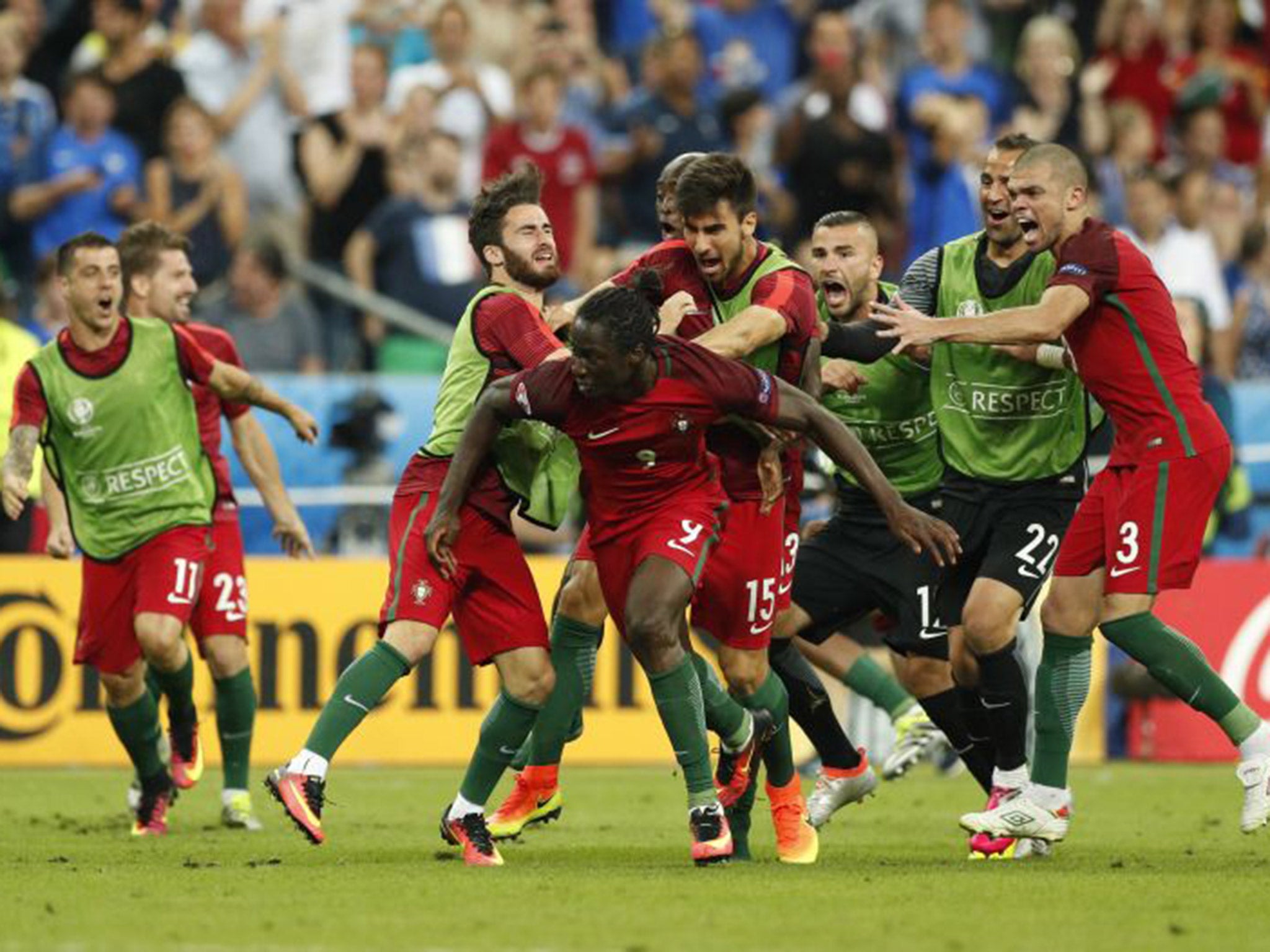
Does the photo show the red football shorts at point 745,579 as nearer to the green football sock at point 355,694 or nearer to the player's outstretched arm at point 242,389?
the green football sock at point 355,694

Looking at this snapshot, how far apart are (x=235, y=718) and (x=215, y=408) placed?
148 cm

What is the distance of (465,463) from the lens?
376 inches

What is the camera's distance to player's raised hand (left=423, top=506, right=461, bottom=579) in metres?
9.63

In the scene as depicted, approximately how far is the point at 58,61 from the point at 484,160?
3345 millimetres

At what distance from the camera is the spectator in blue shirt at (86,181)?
1786 centimetres

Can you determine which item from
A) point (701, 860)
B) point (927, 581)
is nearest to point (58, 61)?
point (927, 581)

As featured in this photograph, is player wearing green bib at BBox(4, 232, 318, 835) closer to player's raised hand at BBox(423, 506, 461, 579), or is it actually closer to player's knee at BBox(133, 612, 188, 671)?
player's knee at BBox(133, 612, 188, 671)

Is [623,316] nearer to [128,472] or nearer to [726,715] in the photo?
[726,715]

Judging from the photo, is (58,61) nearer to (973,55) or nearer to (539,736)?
(973,55)

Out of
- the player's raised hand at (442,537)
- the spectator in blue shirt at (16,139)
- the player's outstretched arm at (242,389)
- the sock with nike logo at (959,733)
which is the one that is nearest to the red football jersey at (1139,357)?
the sock with nike logo at (959,733)

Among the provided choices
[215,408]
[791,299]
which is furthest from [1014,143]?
[215,408]

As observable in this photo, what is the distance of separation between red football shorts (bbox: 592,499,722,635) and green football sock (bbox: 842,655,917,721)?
3.13 metres

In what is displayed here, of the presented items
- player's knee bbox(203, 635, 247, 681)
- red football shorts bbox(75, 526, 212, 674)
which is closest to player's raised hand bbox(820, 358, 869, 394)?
red football shorts bbox(75, 526, 212, 674)

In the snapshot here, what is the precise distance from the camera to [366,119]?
1891 cm
